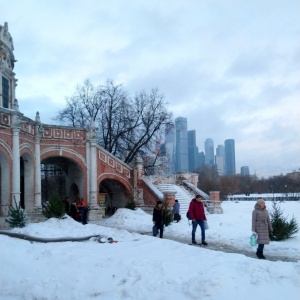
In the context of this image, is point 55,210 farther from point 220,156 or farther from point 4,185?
point 220,156

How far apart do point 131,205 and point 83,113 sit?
49.0ft

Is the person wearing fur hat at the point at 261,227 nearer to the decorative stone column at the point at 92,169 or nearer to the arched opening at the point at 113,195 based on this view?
the decorative stone column at the point at 92,169

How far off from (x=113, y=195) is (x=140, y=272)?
21.8 meters

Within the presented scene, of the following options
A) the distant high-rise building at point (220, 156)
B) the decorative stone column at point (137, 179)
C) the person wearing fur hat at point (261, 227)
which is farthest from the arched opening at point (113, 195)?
the distant high-rise building at point (220, 156)

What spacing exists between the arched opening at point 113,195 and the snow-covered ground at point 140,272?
52.1 ft

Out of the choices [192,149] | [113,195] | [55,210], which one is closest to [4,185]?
[55,210]

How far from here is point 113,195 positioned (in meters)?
29.8

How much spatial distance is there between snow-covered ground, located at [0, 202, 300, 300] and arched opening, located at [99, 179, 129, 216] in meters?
15.9

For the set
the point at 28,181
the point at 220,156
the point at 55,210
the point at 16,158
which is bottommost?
the point at 55,210

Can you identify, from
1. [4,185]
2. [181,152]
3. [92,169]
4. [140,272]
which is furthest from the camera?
[181,152]

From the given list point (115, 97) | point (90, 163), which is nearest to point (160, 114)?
point (115, 97)

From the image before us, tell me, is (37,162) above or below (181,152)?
below

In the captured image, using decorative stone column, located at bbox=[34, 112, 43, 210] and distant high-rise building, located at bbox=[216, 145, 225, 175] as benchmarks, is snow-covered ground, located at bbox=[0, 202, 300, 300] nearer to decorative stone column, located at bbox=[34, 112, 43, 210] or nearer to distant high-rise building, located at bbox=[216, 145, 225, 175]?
decorative stone column, located at bbox=[34, 112, 43, 210]

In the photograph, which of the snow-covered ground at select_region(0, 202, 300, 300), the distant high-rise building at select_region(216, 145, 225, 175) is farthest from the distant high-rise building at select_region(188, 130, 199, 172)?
the snow-covered ground at select_region(0, 202, 300, 300)
